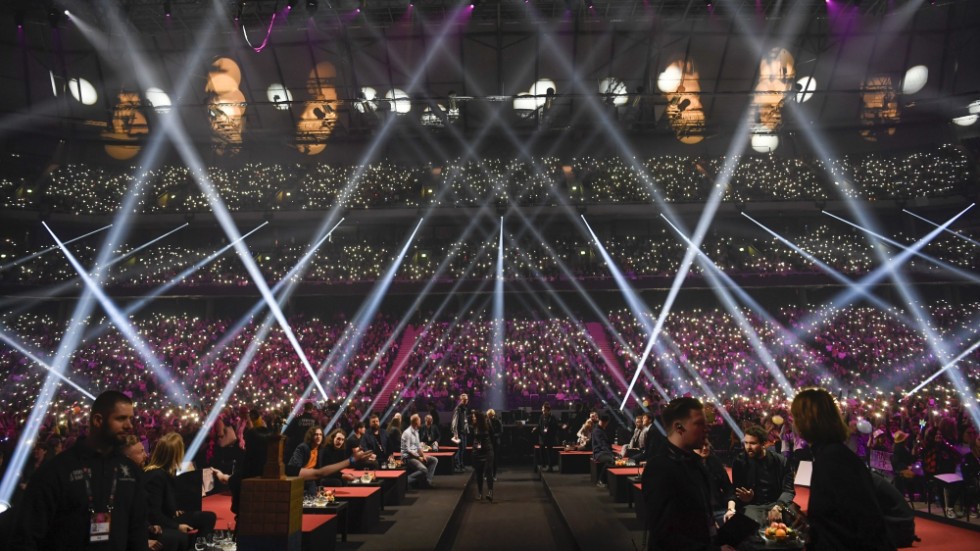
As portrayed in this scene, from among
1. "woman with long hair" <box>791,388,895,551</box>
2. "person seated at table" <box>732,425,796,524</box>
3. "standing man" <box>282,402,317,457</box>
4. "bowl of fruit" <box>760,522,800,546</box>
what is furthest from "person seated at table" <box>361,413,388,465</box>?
"woman with long hair" <box>791,388,895,551</box>

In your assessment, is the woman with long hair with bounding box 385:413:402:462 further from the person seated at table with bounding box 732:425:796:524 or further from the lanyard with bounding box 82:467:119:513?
the lanyard with bounding box 82:467:119:513

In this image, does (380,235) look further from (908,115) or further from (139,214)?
(908,115)

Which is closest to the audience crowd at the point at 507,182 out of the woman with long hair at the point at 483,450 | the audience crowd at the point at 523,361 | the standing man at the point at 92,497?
the audience crowd at the point at 523,361

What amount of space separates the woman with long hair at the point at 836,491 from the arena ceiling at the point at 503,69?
21.9 m

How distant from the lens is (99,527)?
9.32ft

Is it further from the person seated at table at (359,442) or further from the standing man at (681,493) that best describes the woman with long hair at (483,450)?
the standing man at (681,493)

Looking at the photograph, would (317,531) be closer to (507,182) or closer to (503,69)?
(507,182)

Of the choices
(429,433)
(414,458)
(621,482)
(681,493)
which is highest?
(681,493)

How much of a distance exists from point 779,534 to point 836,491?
2508 mm

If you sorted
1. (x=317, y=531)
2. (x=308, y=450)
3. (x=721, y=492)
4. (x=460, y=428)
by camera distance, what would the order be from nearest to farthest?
(x=317, y=531) < (x=721, y=492) < (x=308, y=450) < (x=460, y=428)

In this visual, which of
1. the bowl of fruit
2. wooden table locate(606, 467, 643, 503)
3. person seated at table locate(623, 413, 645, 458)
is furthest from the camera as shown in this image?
person seated at table locate(623, 413, 645, 458)

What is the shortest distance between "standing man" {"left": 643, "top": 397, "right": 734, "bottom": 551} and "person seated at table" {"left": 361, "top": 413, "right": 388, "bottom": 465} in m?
8.55

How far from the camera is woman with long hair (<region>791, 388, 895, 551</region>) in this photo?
2572 mm

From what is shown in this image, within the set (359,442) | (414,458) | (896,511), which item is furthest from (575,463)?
(896,511)
